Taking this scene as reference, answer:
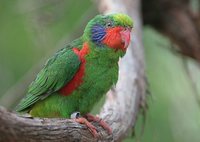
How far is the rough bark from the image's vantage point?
8.58 feet

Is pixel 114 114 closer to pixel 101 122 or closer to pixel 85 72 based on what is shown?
pixel 101 122

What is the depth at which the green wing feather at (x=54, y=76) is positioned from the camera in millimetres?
3738

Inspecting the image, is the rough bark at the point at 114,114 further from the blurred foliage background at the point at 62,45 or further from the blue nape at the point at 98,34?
the blue nape at the point at 98,34

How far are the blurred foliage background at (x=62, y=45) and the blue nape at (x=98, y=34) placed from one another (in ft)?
4.63

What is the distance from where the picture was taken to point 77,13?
7754mm

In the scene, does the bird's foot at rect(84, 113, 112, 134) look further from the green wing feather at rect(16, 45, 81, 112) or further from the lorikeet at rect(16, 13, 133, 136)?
the green wing feather at rect(16, 45, 81, 112)

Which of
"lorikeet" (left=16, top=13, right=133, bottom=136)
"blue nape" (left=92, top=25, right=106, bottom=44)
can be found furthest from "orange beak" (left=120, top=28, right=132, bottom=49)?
"blue nape" (left=92, top=25, right=106, bottom=44)

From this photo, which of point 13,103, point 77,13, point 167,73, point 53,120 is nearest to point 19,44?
point 77,13

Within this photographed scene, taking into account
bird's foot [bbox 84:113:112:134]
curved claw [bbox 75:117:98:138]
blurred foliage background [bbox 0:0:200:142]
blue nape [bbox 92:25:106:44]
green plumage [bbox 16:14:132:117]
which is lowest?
curved claw [bbox 75:117:98:138]

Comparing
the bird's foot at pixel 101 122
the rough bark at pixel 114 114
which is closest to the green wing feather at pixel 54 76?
the bird's foot at pixel 101 122

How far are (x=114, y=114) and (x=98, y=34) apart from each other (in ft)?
2.36

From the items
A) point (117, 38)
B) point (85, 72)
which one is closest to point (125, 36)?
point (117, 38)

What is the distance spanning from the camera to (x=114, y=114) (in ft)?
13.3

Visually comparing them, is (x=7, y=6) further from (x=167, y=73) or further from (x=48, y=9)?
(x=167, y=73)
